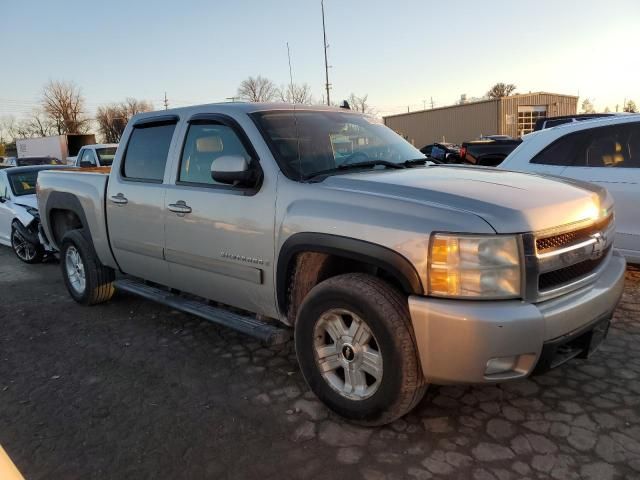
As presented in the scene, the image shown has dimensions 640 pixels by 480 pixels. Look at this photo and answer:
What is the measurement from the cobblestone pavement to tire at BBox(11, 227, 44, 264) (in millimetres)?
4089

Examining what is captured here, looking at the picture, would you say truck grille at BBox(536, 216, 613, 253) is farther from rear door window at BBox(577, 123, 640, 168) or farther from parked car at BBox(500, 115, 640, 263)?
rear door window at BBox(577, 123, 640, 168)

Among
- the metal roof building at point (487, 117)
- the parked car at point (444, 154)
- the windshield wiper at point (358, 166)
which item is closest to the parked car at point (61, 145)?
the parked car at point (444, 154)

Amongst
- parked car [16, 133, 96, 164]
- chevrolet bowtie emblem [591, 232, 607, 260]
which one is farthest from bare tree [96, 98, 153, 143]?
chevrolet bowtie emblem [591, 232, 607, 260]

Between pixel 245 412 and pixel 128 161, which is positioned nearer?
pixel 245 412

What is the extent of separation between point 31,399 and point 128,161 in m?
2.13

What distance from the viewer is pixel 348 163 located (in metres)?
3.55

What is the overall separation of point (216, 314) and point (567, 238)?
2.34 metres

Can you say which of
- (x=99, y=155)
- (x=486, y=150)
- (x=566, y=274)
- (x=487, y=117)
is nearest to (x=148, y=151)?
(x=566, y=274)

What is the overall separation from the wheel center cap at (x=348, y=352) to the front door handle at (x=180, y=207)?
1587 millimetres

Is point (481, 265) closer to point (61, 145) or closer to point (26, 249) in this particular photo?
point (26, 249)

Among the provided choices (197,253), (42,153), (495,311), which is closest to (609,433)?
(495,311)

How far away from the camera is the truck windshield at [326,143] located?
339 cm

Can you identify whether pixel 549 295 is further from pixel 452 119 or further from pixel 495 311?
pixel 452 119

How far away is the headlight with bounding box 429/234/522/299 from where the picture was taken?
7.97 ft
